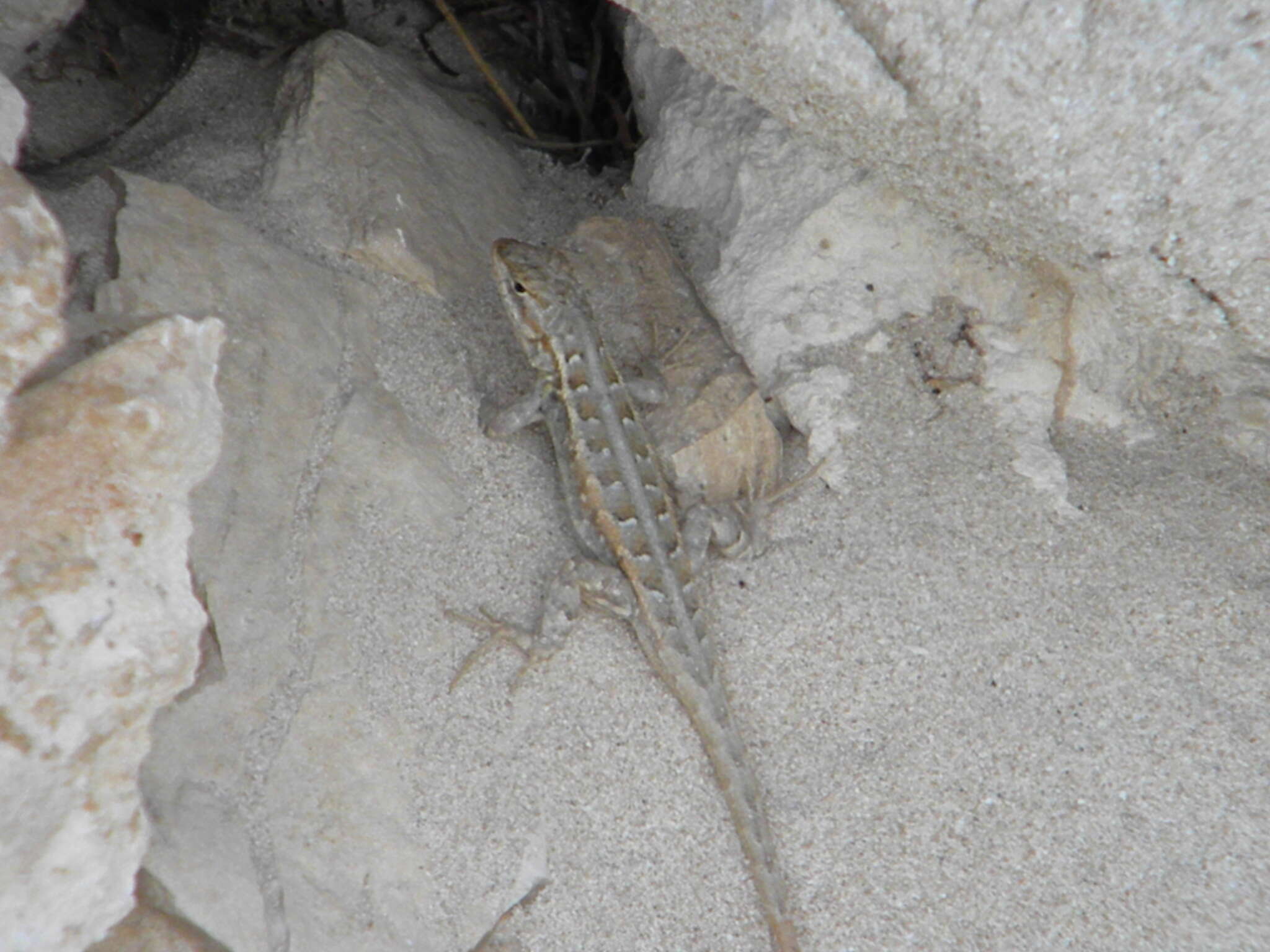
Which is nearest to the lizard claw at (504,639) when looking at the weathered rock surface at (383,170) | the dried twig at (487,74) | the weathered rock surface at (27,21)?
the weathered rock surface at (383,170)

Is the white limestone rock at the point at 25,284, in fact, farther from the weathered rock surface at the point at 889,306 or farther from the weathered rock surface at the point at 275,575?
the weathered rock surface at the point at 889,306

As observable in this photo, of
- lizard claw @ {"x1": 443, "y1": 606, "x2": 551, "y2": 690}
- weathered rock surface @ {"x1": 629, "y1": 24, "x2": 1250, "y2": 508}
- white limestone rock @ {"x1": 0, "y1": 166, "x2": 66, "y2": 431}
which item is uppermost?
weathered rock surface @ {"x1": 629, "y1": 24, "x2": 1250, "y2": 508}

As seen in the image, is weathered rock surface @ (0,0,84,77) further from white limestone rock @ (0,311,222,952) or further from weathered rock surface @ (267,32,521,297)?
white limestone rock @ (0,311,222,952)

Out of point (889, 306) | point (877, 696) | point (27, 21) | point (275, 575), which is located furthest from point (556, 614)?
point (27, 21)

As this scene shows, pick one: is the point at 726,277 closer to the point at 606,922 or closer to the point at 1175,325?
the point at 1175,325

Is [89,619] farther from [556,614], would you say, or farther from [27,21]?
[27,21]

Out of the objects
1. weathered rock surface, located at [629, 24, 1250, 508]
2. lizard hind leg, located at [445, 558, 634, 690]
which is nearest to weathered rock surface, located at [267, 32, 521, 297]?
weathered rock surface, located at [629, 24, 1250, 508]

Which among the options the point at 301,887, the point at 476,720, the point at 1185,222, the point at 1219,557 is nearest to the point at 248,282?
the point at 476,720
